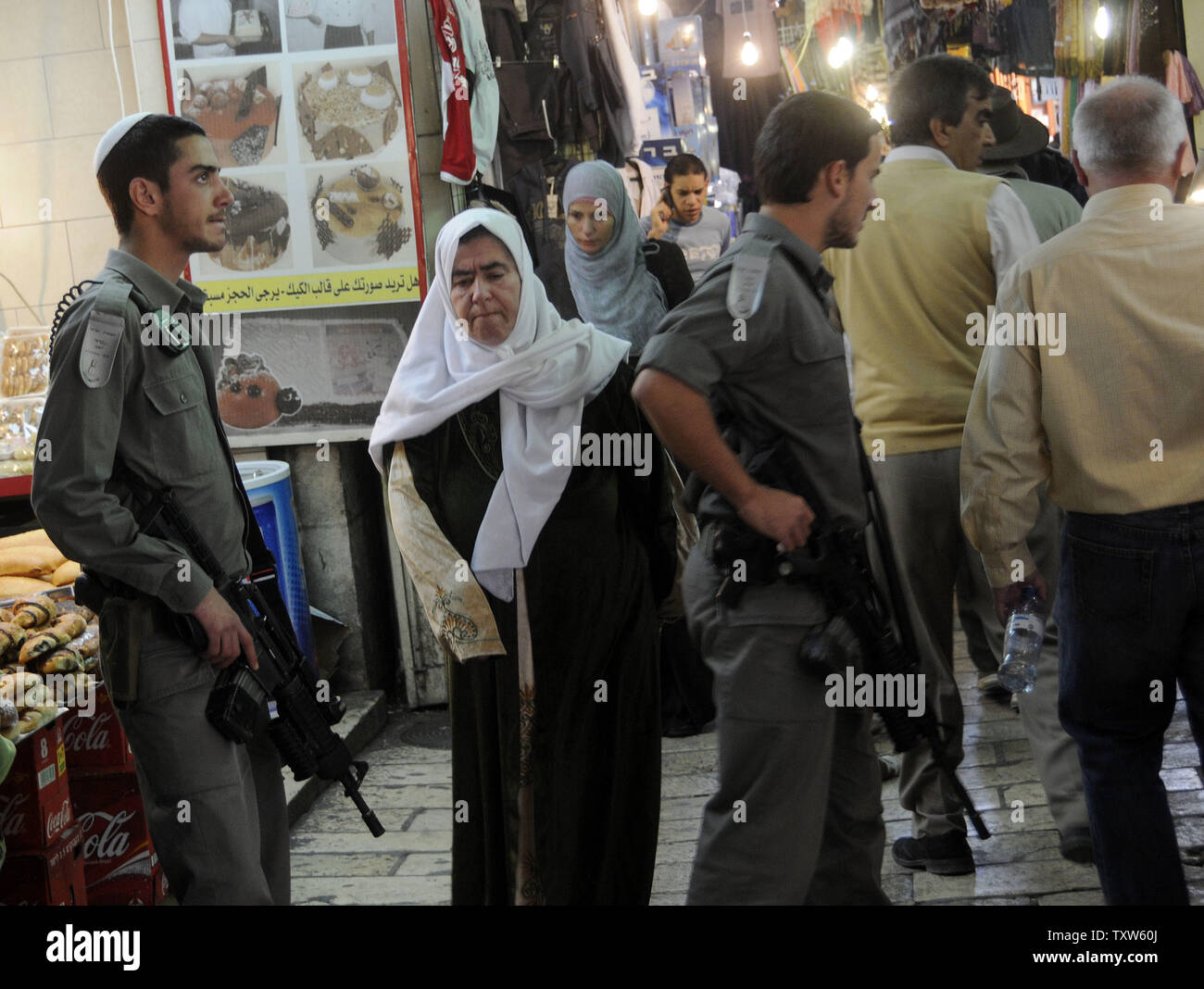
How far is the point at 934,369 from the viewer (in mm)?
3432

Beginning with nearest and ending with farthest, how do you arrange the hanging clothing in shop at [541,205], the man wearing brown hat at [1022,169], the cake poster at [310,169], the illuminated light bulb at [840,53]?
the man wearing brown hat at [1022,169] < the cake poster at [310,169] < the hanging clothing in shop at [541,205] < the illuminated light bulb at [840,53]

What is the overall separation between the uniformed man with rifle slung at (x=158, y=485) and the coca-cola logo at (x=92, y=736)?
1077mm

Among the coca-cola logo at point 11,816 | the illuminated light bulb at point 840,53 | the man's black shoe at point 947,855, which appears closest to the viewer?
the coca-cola logo at point 11,816

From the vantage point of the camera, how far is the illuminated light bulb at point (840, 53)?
962 centimetres

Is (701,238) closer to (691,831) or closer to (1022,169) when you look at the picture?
(1022,169)

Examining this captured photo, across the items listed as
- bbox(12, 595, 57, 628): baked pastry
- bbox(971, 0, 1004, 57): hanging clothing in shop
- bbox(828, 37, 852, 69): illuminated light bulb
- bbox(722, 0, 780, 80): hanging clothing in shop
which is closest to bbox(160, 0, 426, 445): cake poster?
bbox(12, 595, 57, 628): baked pastry

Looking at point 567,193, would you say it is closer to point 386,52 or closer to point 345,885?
point 386,52

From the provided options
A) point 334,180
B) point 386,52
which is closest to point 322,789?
point 334,180

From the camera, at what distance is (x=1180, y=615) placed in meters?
2.51

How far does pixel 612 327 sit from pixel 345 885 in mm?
2300

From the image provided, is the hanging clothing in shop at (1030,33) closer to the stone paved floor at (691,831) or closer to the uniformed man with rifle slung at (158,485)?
the stone paved floor at (691,831)

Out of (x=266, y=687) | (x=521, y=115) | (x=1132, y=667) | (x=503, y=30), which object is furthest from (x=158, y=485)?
(x=503, y=30)

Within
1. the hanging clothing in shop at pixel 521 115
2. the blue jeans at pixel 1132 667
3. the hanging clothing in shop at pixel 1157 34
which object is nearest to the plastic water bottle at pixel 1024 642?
the blue jeans at pixel 1132 667

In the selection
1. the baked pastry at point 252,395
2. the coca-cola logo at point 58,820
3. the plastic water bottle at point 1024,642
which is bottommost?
the coca-cola logo at point 58,820
